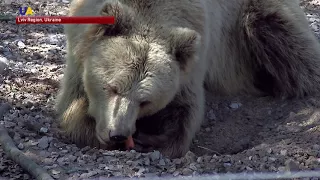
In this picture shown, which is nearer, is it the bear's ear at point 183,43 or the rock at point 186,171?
the rock at point 186,171

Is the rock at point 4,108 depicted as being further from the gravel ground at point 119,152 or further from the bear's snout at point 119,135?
the bear's snout at point 119,135

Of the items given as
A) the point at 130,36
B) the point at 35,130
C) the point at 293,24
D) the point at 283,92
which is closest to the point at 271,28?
the point at 293,24

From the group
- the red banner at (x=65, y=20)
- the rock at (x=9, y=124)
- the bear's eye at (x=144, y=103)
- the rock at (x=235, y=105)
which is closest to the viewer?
the red banner at (x=65, y=20)

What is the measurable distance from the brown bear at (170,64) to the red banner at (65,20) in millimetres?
79

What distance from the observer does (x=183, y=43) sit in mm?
4477

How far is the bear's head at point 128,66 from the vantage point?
4273mm

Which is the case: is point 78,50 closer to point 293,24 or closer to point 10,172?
point 10,172

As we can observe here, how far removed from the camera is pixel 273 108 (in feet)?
19.6

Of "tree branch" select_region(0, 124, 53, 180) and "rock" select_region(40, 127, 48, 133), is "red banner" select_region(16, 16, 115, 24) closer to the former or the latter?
"tree branch" select_region(0, 124, 53, 180)

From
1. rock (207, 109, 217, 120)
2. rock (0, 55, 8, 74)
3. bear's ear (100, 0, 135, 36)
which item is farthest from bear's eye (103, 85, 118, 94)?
rock (0, 55, 8, 74)

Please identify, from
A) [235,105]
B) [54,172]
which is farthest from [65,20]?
[235,105]

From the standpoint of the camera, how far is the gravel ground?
4.02 m

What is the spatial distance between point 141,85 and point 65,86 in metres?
1.00

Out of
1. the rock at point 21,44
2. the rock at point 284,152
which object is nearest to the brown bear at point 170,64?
the rock at point 284,152
